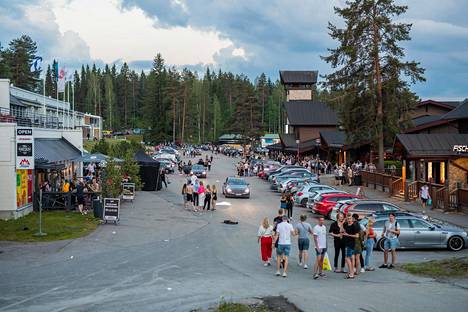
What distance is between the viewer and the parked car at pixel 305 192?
33750mm

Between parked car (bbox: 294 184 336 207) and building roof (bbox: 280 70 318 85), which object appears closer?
parked car (bbox: 294 184 336 207)

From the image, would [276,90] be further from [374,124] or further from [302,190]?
[302,190]

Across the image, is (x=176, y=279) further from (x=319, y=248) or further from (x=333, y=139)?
(x=333, y=139)

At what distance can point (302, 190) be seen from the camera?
34688mm

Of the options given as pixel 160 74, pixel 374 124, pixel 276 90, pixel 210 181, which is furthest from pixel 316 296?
pixel 276 90

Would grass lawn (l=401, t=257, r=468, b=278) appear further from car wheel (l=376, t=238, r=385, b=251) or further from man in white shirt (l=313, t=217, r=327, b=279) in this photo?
car wheel (l=376, t=238, r=385, b=251)

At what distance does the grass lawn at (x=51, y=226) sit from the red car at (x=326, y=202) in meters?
10.9

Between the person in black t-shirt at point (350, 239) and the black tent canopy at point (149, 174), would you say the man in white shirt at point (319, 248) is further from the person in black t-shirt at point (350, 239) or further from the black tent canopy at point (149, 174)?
the black tent canopy at point (149, 174)

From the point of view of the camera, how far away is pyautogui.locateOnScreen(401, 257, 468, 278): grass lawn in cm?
1551

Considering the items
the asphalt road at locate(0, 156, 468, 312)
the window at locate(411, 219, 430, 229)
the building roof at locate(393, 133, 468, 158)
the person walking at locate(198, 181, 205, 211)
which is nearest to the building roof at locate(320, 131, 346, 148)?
the building roof at locate(393, 133, 468, 158)

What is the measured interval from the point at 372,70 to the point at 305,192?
18.1 metres

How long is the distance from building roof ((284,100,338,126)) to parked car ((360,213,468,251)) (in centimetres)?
5776

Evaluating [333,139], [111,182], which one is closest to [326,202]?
[111,182]

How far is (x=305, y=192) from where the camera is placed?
3422 centimetres
